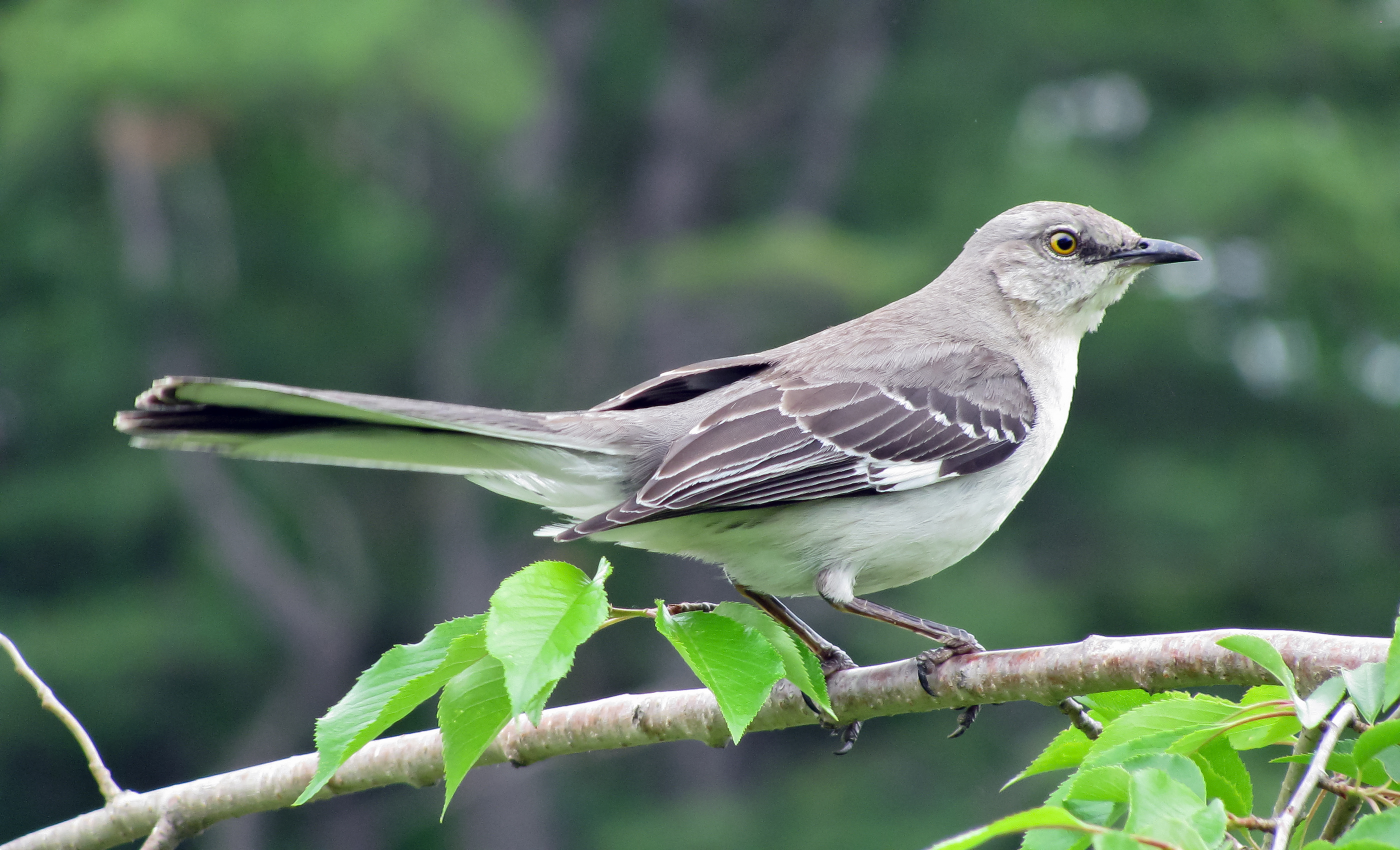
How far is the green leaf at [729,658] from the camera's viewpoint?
2082mm

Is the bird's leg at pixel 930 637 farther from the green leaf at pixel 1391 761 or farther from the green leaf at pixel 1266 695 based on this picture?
the green leaf at pixel 1391 761

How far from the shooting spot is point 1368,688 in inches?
71.6

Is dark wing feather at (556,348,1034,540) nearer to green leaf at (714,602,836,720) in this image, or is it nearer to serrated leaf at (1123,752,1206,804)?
green leaf at (714,602,836,720)

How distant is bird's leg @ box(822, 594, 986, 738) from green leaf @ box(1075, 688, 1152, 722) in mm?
320

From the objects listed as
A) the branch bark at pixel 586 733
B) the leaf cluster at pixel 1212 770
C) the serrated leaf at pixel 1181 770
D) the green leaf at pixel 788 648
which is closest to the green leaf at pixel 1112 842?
the leaf cluster at pixel 1212 770

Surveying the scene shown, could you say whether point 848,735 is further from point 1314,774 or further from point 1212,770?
point 1314,774

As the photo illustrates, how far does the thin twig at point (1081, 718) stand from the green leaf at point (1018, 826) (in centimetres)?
103

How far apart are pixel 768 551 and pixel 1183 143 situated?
54.2ft

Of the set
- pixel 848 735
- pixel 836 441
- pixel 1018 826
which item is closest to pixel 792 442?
pixel 836 441

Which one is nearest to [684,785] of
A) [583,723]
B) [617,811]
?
[617,811]

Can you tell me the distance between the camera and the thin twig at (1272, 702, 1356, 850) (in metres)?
1.58

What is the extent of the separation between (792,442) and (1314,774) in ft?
7.35

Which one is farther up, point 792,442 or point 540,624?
point 540,624

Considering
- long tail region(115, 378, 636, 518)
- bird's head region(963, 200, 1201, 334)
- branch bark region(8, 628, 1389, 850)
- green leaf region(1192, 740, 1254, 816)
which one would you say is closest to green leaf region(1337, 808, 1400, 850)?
green leaf region(1192, 740, 1254, 816)
